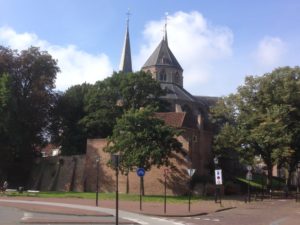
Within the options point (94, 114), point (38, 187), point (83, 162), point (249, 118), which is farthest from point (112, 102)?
point (249, 118)

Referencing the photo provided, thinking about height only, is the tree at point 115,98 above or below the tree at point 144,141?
above

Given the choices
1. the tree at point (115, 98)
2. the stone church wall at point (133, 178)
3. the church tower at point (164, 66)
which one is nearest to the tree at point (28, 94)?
the tree at point (115, 98)

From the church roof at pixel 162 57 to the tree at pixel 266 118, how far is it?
46.2 meters

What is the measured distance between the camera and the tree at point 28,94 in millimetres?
61031

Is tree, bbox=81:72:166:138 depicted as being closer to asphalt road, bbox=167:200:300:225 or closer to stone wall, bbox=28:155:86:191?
stone wall, bbox=28:155:86:191

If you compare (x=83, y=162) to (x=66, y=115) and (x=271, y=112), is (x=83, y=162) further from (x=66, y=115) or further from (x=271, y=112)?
(x=271, y=112)

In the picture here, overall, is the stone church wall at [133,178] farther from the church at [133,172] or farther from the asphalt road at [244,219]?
the asphalt road at [244,219]

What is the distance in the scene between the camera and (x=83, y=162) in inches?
2436

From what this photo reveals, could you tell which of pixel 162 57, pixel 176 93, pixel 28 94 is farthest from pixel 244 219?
pixel 162 57

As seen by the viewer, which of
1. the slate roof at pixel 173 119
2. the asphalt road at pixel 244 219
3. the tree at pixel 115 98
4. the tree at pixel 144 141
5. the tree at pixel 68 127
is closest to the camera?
the asphalt road at pixel 244 219

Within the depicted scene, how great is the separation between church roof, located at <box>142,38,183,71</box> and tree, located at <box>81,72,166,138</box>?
35.1 m

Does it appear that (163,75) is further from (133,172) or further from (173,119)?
(133,172)

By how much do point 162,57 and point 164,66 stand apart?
310cm

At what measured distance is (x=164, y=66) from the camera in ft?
340
